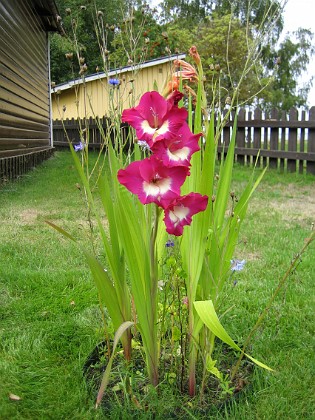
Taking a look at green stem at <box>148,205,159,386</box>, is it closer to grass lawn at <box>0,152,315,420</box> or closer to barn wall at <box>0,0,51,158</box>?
grass lawn at <box>0,152,315,420</box>

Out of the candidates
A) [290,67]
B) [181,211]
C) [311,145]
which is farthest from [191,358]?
[290,67]

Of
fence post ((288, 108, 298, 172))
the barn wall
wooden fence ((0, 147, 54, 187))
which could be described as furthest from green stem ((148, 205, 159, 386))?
fence post ((288, 108, 298, 172))

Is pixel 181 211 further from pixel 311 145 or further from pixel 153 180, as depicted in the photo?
pixel 311 145

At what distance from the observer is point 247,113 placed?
10.1 meters

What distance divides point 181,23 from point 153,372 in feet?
96.7

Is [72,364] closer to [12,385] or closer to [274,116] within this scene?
[12,385]

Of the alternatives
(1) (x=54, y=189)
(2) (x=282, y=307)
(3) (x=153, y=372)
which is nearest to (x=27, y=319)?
(3) (x=153, y=372)

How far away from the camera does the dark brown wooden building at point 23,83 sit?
7.70 m

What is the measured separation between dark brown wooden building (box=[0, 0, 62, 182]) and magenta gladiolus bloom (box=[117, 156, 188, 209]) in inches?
230

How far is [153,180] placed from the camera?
4.14ft

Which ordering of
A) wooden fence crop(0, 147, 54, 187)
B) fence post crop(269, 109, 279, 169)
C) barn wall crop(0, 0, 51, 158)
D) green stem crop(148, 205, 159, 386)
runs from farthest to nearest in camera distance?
fence post crop(269, 109, 279, 169) → barn wall crop(0, 0, 51, 158) → wooden fence crop(0, 147, 54, 187) → green stem crop(148, 205, 159, 386)

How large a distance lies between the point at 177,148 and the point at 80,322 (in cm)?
136

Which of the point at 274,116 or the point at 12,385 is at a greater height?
the point at 274,116

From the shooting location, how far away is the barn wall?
25.2 feet
